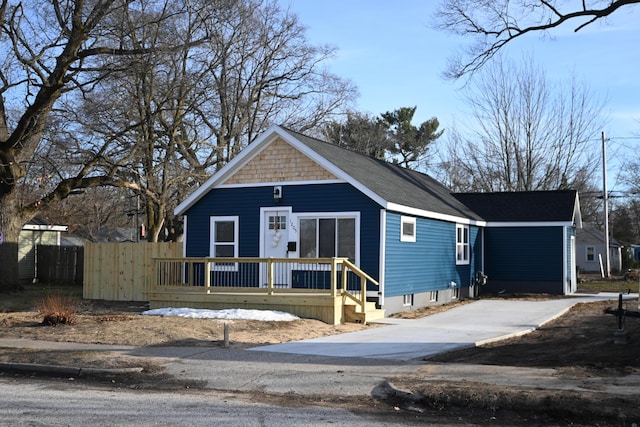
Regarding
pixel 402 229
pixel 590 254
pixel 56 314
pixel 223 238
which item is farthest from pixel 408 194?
pixel 590 254

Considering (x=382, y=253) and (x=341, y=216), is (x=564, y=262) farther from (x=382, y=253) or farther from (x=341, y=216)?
(x=341, y=216)

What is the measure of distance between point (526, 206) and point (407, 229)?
32.5 ft

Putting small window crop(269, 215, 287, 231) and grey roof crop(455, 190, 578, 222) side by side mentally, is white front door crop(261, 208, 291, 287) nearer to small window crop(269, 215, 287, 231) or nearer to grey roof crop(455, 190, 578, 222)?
small window crop(269, 215, 287, 231)

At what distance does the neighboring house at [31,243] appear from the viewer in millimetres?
33688

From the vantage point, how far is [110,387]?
387 inches

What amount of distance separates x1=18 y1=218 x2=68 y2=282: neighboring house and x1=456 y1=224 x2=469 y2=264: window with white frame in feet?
68.4

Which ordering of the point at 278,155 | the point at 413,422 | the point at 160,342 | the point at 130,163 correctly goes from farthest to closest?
the point at 130,163 → the point at 278,155 → the point at 160,342 → the point at 413,422

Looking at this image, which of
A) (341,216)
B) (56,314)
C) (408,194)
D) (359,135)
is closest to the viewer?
(56,314)

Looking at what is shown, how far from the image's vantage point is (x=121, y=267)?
23641 mm

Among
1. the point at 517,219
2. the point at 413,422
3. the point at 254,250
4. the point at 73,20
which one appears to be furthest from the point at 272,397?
the point at 517,219

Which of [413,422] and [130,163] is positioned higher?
[130,163]

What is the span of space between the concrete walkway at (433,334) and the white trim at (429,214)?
304 cm

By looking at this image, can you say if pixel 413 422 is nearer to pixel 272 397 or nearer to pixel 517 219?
pixel 272 397

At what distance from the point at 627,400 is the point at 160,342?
8.93 m
